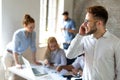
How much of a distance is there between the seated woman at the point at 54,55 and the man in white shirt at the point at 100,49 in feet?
4.82

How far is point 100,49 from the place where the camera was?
218 cm

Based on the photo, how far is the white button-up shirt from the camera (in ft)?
7.00

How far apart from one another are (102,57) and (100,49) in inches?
3.1

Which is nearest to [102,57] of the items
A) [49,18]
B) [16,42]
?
[16,42]

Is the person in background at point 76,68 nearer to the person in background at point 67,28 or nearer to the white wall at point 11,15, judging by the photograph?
the white wall at point 11,15

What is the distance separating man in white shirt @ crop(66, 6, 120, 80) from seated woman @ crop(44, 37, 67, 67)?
4.82 feet

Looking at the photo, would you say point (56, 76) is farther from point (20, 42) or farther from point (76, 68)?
point (20, 42)

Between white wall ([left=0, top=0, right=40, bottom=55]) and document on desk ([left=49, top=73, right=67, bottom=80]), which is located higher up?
white wall ([left=0, top=0, right=40, bottom=55])

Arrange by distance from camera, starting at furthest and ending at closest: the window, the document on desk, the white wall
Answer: the window
the white wall
the document on desk

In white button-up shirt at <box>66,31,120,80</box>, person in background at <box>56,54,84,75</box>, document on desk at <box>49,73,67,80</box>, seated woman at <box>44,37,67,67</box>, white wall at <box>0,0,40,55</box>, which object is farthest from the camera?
white wall at <box>0,0,40,55</box>

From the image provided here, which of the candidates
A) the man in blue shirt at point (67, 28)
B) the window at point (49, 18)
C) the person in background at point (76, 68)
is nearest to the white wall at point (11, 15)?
the window at point (49, 18)

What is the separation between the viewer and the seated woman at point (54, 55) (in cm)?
370

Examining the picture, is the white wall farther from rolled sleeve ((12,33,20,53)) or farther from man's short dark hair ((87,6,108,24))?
man's short dark hair ((87,6,108,24))

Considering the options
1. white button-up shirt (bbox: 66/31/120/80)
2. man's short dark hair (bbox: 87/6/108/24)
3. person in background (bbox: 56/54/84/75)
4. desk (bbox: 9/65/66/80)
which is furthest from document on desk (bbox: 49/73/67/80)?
man's short dark hair (bbox: 87/6/108/24)
